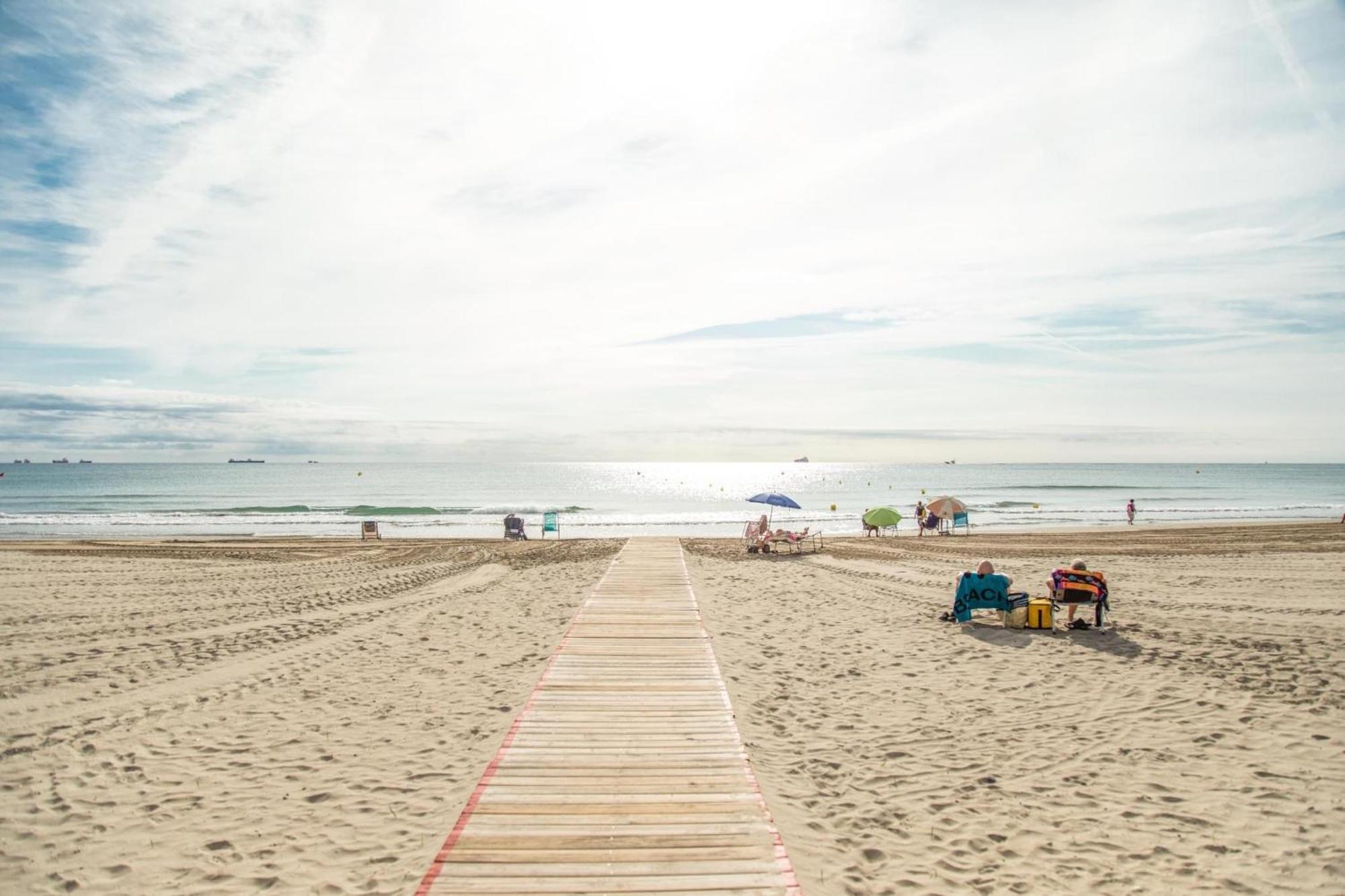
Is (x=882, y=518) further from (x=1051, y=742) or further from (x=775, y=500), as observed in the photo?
(x=1051, y=742)

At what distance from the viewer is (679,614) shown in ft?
43.0

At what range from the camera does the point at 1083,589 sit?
12297mm

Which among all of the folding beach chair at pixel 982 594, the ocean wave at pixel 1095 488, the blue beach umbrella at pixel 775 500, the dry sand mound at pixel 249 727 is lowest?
the dry sand mound at pixel 249 727

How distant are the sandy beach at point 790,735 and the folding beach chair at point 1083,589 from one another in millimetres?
579

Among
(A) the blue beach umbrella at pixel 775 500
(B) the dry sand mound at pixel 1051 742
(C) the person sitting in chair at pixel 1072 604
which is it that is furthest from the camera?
(A) the blue beach umbrella at pixel 775 500

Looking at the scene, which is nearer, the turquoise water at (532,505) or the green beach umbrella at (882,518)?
the green beach umbrella at (882,518)

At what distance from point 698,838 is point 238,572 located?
66.9 feet

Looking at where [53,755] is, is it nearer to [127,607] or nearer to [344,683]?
[344,683]

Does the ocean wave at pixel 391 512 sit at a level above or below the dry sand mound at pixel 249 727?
above

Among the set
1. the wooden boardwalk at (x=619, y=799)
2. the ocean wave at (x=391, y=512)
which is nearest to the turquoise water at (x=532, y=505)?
the ocean wave at (x=391, y=512)

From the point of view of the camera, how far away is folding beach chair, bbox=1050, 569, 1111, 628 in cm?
1230

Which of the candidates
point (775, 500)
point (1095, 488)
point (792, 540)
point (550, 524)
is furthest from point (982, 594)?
point (1095, 488)

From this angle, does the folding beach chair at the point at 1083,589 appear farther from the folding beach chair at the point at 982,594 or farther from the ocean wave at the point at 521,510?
the ocean wave at the point at 521,510

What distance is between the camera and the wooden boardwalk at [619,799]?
4.82m
